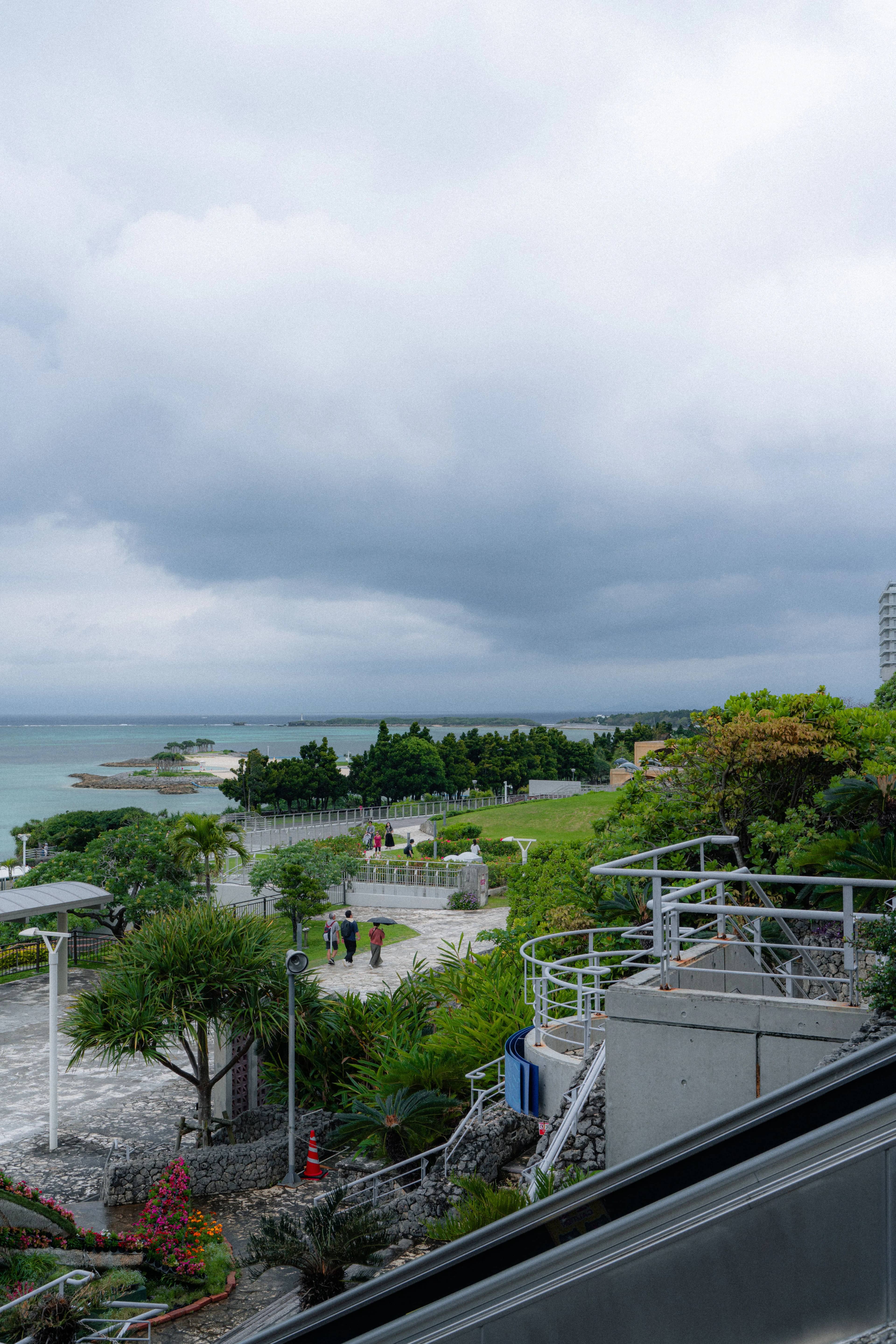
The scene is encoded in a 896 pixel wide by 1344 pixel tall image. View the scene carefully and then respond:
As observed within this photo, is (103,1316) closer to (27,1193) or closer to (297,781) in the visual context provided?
(27,1193)

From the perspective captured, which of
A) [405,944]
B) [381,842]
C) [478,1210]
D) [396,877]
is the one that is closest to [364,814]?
[381,842]

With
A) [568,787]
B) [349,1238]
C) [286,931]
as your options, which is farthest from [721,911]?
[568,787]

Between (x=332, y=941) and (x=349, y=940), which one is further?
(x=332, y=941)

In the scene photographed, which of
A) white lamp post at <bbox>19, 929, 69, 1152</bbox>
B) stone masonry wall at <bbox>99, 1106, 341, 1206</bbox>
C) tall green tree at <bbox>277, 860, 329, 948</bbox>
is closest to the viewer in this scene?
stone masonry wall at <bbox>99, 1106, 341, 1206</bbox>

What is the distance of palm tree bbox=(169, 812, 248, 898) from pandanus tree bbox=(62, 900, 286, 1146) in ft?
51.4

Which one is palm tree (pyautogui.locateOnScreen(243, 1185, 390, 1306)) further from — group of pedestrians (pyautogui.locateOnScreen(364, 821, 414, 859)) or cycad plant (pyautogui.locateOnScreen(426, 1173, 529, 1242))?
group of pedestrians (pyautogui.locateOnScreen(364, 821, 414, 859))

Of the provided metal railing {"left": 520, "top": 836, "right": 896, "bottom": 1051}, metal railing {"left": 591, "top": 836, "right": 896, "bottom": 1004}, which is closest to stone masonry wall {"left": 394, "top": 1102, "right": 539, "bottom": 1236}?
metal railing {"left": 520, "top": 836, "right": 896, "bottom": 1051}

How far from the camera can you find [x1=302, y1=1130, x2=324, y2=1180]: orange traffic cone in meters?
13.8

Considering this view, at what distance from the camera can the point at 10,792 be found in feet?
605

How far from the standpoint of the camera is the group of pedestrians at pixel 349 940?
88.0 ft

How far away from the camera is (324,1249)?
8.78m

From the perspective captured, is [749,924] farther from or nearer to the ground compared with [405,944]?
farther from the ground

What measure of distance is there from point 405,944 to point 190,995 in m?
16.6

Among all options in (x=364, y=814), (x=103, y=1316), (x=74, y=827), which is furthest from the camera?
(x=364, y=814)
